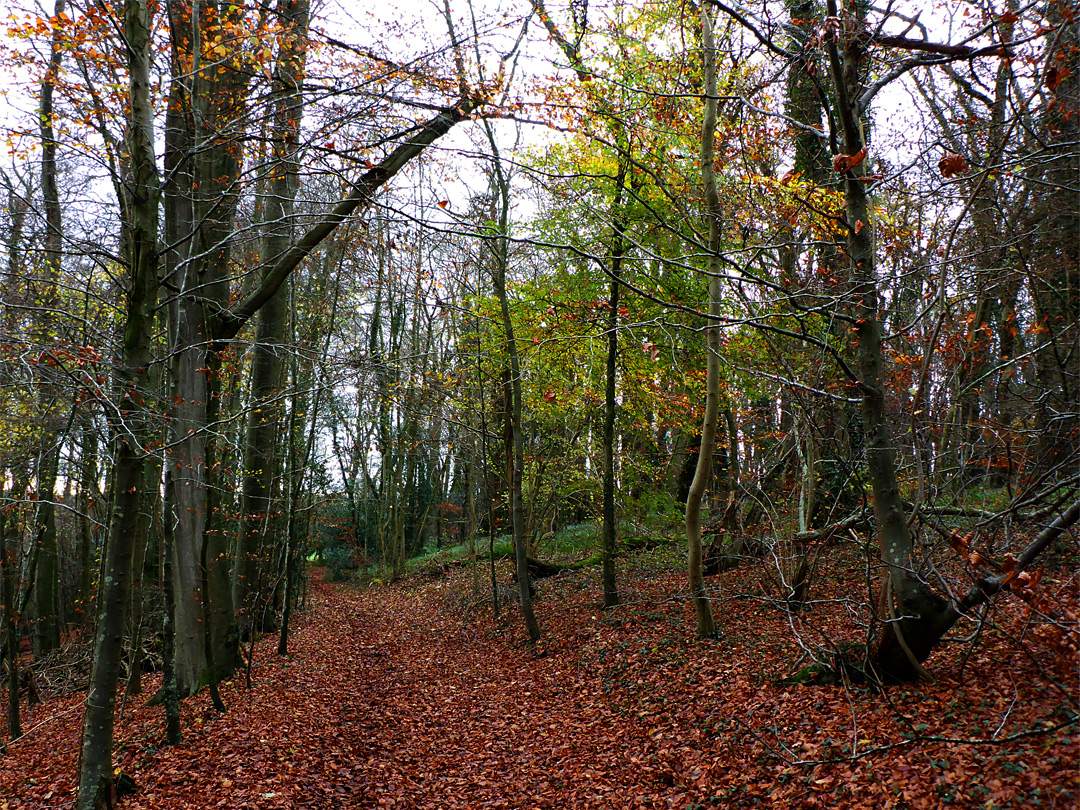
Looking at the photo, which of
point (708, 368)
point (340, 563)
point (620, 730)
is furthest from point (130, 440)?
point (340, 563)

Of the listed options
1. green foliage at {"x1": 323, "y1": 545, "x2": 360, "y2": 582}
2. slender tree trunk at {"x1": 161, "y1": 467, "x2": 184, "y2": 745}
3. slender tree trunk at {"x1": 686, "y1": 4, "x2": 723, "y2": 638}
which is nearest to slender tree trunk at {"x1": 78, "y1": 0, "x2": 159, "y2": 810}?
slender tree trunk at {"x1": 161, "y1": 467, "x2": 184, "y2": 745}

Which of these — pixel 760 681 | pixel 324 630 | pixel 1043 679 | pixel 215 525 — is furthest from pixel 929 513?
pixel 324 630

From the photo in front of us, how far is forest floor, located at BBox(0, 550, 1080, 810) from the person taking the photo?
149 inches

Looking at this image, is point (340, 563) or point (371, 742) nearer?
point (371, 742)

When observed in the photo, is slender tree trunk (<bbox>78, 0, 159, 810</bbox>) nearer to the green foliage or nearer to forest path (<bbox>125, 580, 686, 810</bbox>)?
forest path (<bbox>125, 580, 686, 810</bbox>)

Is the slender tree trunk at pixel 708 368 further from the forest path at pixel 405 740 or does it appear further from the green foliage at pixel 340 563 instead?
the green foliage at pixel 340 563

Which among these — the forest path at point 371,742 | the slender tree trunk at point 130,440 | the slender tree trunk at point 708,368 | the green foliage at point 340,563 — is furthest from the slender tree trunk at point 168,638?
the green foliage at point 340,563

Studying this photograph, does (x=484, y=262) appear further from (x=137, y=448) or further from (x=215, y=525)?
(x=137, y=448)

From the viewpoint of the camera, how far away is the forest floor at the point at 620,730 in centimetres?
379

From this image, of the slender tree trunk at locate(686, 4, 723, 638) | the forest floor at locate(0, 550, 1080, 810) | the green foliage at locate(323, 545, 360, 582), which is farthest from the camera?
the green foliage at locate(323, 545, 360, 582)

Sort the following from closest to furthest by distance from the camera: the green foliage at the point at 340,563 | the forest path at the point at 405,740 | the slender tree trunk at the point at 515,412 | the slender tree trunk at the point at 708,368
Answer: the forest path at the point at 405,740
the slender tree trunk at the point at 708,368
the slender tree trunk at the point at 515,412
the green foliage at the point at 340,563

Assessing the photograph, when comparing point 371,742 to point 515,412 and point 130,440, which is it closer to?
point 130,440

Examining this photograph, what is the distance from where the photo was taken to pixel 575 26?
7.80 metres

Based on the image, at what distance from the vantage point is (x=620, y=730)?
6.26m
